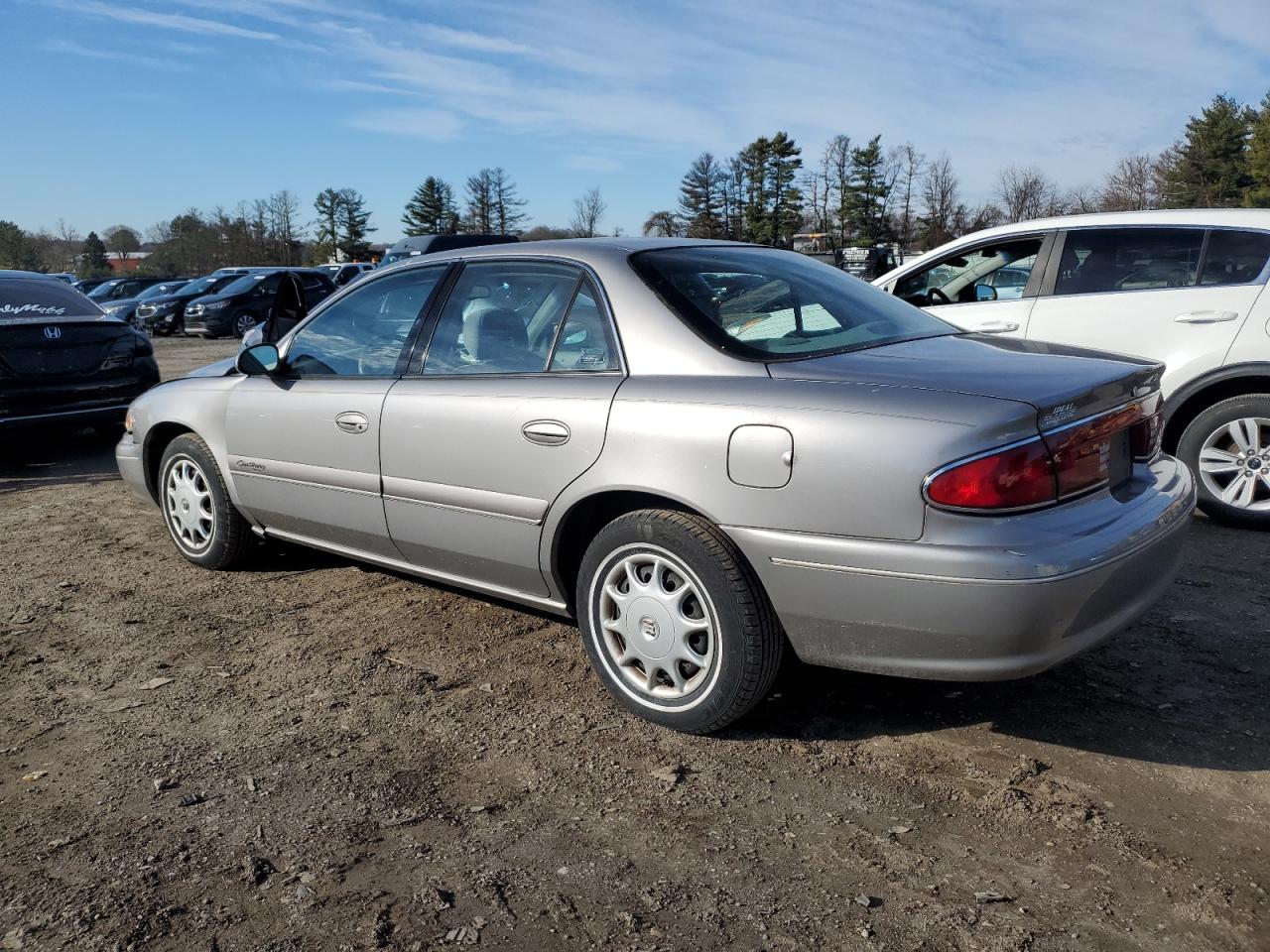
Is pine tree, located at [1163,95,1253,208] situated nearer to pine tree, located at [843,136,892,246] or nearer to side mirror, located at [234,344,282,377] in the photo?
pine tree, located at [843,136,892,246]

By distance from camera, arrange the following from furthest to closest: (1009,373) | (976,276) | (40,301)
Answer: (40,301)
(976,276)
(1009,373)

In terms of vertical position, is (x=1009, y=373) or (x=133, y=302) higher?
(x=1009, y=373)

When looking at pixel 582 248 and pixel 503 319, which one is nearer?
pixel 582 248

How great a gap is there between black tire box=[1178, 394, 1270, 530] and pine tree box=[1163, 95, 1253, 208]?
160 ft

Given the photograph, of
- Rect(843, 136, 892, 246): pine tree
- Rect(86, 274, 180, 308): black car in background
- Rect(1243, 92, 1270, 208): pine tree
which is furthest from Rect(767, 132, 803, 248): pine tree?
Rect(86, 274, 180, 308): black car in background

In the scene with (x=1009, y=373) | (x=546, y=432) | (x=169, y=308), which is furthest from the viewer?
(x=169, y=308)

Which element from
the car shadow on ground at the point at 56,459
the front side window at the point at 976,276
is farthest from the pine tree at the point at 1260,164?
the car shadow on ground at the point at 56,459

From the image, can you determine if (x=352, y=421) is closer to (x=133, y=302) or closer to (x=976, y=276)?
(x=976, y=276)

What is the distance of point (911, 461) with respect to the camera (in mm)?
2660

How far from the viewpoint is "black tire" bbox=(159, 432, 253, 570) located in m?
4.92

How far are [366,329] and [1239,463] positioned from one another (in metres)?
4.59

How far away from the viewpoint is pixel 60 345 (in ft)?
25.9

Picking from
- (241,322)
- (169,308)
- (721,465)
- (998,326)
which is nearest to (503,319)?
(721,465)

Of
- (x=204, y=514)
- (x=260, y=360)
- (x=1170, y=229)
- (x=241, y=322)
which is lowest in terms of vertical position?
(x=204, y=514)
